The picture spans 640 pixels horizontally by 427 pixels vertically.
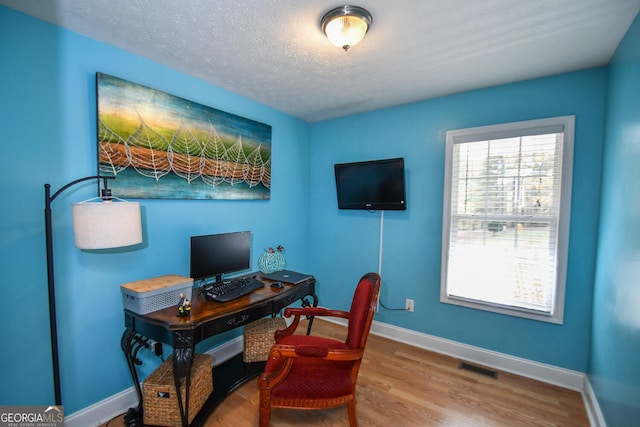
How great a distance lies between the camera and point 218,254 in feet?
7.00

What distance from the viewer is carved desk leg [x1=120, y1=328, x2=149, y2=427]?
167 centimetres

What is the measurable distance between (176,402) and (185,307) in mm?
582

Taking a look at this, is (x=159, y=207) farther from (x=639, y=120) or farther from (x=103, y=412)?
(x=639, y=120)

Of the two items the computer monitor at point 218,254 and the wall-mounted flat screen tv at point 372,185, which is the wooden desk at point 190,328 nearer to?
the computer monitor at point 218,254

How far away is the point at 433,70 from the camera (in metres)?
2.04

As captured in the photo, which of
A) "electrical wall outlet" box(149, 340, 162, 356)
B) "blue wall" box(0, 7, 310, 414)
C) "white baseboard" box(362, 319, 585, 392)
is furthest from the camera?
"white baseboard" box(362, 319, 585, 392)

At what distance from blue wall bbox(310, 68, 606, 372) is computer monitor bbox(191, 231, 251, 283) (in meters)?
1.27

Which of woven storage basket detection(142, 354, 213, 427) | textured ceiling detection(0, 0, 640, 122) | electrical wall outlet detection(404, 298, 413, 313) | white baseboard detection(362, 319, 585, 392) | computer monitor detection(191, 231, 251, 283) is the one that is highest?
textured ceiling detection(0, 0, 640, 122)

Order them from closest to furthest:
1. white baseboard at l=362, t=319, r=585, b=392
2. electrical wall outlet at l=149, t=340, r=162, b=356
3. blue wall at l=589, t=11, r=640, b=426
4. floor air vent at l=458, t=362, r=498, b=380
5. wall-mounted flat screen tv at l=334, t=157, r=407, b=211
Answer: blue wall at l=589, t=11, r=640, b=426 → electrical wall outlet at l=149, t=340, r=162, b=356 → white baseboard at l=362, t=319, r=585, b=392 → floor air vent at l=458, t=362, r=498, b=380 → wall-mounted flat screen tv at l=334, t=157, r=407, b=211

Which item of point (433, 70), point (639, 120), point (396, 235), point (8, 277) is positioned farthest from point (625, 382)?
point (8, 277)

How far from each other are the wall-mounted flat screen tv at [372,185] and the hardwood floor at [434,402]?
1505mm

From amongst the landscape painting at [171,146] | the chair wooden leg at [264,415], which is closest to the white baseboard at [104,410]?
the chair wooden leg at [264,415]

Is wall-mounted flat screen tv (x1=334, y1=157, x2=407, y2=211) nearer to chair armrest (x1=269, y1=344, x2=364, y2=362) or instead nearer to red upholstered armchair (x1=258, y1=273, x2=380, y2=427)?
red upholstered armchair (x1=258, y1=273, x2=380, y2=427)

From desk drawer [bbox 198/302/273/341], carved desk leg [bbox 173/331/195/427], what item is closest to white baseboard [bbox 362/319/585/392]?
desk drawer [bbox 198/302/273/341]
